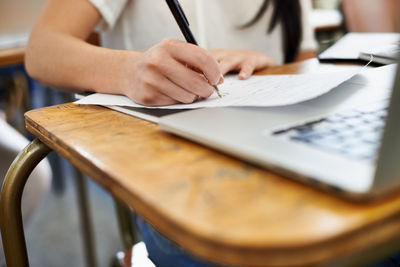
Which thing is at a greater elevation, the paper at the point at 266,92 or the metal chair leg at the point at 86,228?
the paper at the point at 266,92

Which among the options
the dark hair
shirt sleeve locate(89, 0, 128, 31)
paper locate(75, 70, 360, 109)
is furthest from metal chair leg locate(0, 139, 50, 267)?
the dark hair

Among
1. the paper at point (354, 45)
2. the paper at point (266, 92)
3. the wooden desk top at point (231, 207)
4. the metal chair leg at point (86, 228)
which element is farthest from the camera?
the metal chair leg at point (86, 228)

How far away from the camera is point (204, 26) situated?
0.79 metres

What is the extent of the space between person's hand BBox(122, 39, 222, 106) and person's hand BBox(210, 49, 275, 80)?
13cm

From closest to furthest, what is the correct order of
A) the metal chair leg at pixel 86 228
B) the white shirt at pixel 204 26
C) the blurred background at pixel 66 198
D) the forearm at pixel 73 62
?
the forearm at pixel 73 62
the white shirt at pixel 204 26
the blurred background at pixel 66 198
the metal chair leg at pixel 86 228

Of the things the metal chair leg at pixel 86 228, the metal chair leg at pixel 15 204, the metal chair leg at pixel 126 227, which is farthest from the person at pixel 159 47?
the metal chair leg at pixel 86 228

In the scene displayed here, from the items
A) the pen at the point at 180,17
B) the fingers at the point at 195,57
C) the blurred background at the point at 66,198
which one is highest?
the pen at the point at 180,17

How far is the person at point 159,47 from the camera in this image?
1.26ft

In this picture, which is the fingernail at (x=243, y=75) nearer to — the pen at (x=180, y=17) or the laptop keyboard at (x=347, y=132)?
the pen at (x=180, y=17)

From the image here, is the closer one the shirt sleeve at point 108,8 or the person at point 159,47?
the person at point 159,47

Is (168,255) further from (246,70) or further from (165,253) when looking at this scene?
(246,70)

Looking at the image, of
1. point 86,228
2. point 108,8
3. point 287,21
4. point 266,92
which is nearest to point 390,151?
point 266,92

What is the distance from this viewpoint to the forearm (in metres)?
0.45

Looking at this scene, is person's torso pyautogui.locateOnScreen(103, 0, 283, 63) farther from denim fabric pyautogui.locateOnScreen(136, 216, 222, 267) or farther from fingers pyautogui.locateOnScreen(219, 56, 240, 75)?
denim fabric pyautogui.locateOnScreen(136, 216, 222, 267)
